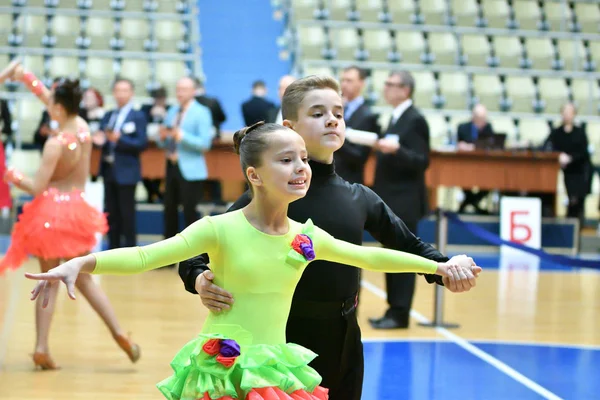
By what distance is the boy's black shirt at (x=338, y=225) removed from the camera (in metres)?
3.16

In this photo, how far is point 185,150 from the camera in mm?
9633

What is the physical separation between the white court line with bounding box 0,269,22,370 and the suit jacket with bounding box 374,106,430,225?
9.48 ft

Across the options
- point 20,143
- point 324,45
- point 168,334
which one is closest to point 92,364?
point 168,334

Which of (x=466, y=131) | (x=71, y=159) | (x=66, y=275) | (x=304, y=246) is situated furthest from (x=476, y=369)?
(x=466, y=131)

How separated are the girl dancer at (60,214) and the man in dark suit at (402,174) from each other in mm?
2296

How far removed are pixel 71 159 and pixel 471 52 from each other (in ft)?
36.5

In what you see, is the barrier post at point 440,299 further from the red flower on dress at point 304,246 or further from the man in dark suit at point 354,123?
the red flower on dress at point 304,246

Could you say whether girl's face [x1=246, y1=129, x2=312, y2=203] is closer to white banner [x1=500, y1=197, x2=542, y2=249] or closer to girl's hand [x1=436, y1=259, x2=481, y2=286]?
girl's hand [x1=436, y1=259, x2=481, y2=286]

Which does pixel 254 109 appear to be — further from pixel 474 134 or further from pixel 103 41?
pixel 103 41

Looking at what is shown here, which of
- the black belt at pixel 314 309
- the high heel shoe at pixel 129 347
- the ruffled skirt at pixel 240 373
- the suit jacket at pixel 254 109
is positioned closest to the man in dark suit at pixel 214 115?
the suit jacket at pixel 254 109

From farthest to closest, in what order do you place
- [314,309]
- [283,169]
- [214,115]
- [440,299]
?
1. [214,115]
2. [440,299]
3. [314,309]
4. [283,169]

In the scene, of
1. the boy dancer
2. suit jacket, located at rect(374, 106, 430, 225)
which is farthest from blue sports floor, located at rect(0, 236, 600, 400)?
the boy dancer

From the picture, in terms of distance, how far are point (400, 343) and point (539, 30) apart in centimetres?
1091

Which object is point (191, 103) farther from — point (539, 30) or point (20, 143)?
point (539, 30)
